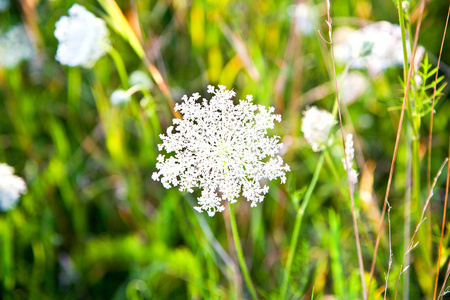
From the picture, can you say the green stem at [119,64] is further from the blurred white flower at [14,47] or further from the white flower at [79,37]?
the blurred white flower at [14,47]

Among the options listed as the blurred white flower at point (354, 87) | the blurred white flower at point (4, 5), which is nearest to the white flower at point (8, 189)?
the blurred white flower at point (4, 5)

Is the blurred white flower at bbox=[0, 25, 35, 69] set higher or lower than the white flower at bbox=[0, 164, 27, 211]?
higher

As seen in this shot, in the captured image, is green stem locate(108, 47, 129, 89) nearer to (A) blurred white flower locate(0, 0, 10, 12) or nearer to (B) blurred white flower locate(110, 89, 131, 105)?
(B) blurred white flower locate(110, 89, 131, 105)

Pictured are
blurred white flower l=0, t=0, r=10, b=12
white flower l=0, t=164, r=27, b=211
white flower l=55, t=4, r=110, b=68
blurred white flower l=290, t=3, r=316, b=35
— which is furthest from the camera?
blurred white flower l=0, t=0, r=10, b=12

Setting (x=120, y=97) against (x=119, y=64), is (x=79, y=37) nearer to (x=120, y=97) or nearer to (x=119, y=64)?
(x=119, y=64)

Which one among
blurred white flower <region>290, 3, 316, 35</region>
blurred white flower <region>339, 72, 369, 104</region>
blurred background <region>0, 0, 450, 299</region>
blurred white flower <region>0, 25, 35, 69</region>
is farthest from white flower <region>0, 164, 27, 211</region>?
blurred white flower <region>339, 72, 369, 104</region>

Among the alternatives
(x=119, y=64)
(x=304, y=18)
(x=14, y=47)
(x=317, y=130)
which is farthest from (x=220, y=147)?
(x=14, y=47)

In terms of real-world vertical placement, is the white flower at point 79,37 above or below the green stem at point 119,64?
above
